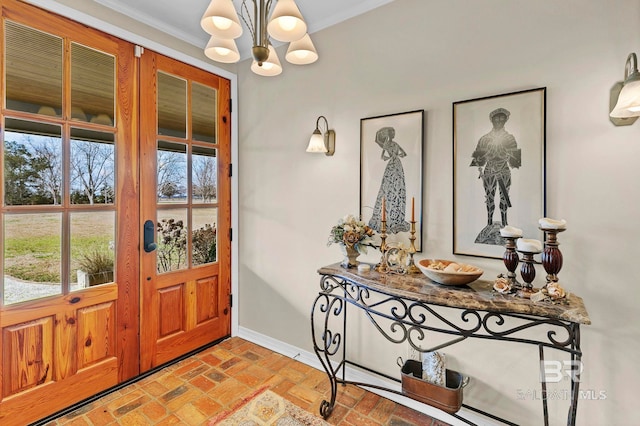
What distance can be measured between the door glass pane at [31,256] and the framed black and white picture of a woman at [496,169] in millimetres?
2533

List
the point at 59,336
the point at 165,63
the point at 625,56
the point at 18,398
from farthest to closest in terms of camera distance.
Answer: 1. the point at 165,63
2. the point at 59,336
3. the point at 18,398
4. the point at 625,56

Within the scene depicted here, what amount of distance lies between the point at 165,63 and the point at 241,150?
93 centimetres

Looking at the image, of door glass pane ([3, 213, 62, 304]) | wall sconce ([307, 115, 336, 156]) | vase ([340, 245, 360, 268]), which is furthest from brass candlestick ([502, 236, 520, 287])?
door glass pane ([3, 213, 62, 304])

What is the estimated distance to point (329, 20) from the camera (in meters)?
2.30

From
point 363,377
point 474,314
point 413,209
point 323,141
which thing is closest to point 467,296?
point 474,314

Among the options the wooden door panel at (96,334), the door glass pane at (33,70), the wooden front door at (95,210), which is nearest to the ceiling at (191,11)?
the wooden front door at (95,210)

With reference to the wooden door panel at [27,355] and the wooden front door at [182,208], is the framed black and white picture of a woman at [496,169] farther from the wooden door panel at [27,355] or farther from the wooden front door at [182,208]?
the wooden door panel at [27,355]

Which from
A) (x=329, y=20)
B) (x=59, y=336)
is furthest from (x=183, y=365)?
(x=329, y=20)

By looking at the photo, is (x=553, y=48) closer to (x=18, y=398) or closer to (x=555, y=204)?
(x=555, y=204)

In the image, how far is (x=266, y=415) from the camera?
74.9 inches

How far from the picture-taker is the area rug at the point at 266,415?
1.84 m

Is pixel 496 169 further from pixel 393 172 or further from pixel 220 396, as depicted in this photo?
pixel 220 396

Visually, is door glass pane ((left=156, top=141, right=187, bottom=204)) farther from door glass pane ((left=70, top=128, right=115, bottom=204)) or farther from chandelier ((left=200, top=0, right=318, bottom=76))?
chandelier ((left=200, top=0, right=318, bottom=76))

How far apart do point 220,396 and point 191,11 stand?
9.27 feet
